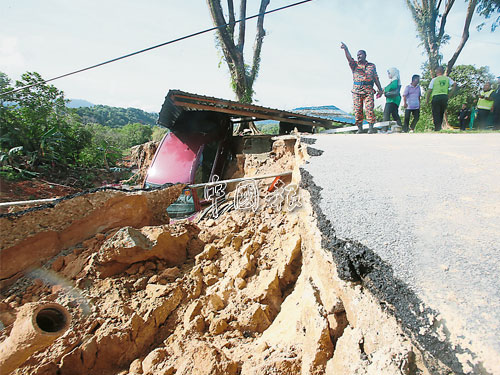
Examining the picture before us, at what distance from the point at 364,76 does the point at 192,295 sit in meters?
5.43

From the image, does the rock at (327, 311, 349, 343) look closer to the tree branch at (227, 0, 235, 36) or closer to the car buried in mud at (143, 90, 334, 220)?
the car buried in mud at (143, 90, 334, 220)

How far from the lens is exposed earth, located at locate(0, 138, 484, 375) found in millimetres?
1108

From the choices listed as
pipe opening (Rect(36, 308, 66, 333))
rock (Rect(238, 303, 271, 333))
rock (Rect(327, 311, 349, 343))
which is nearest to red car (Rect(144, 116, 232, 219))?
pipe opening (Rect(36, 308, 66, 333))

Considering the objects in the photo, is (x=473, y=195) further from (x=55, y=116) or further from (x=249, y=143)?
(x=55, y=116)

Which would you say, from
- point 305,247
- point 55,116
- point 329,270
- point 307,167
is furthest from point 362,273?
point 55,116

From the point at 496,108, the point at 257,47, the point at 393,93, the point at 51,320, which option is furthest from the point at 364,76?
the point at 257,47

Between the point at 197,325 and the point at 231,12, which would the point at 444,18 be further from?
the point at 197,325

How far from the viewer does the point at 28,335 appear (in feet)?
4.76

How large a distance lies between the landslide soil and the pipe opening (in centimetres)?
8

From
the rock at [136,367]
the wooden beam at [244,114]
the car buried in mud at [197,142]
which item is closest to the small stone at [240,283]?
the rock at [136,367]

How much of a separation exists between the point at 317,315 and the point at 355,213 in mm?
594

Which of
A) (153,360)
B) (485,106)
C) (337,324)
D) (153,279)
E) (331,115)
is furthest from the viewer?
(331,115)

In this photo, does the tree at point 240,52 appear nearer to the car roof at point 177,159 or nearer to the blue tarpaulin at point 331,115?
the blue tarpaulin at point 331,115

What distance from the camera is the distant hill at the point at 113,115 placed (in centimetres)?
3733
